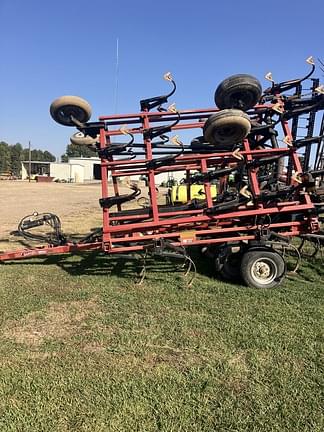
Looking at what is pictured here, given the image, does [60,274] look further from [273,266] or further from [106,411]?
[106,411]

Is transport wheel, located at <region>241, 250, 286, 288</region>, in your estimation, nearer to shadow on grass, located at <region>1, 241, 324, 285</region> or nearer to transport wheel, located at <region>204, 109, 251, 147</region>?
shadow on grass, located at <region>1, 241, 324, 285</region>

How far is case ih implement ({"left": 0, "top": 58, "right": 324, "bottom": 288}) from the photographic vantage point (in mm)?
5684

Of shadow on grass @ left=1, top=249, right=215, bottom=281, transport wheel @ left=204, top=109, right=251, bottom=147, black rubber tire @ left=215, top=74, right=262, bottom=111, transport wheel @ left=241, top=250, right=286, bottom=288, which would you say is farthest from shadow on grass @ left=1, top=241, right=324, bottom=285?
black rubber tire @ left=215, top=74, right=262, bottom=111

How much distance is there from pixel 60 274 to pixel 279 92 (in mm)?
4714

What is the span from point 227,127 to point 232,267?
2082mm

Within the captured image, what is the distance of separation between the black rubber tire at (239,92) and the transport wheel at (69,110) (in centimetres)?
212

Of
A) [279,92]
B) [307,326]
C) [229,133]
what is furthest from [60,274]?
[279,92]

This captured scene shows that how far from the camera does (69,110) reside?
6336mm

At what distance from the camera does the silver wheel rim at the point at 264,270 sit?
5566mm

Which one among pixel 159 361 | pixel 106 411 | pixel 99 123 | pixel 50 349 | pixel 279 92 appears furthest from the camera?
pixel 279 92

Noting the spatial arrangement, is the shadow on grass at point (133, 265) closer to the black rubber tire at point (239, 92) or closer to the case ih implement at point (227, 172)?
the case ih implement at point (227, 172)

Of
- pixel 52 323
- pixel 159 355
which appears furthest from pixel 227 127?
pixel 52 323

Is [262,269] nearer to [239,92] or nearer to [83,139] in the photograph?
[239,92]

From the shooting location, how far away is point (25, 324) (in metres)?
4.36
